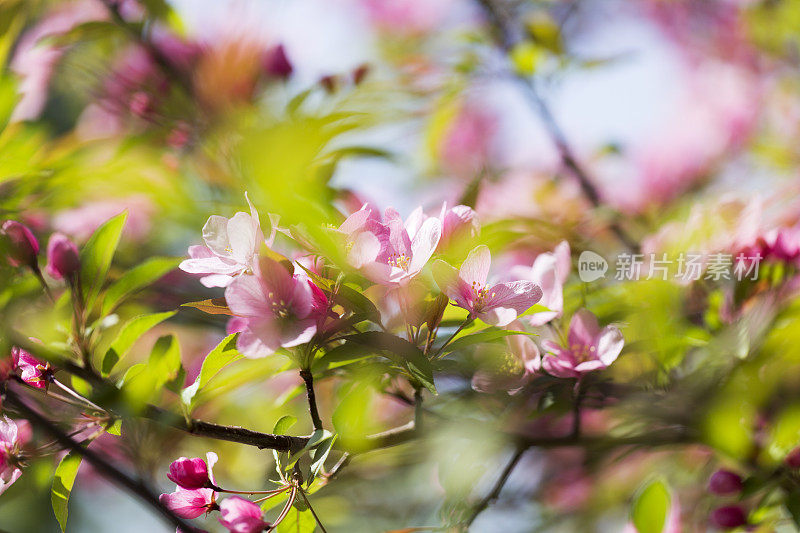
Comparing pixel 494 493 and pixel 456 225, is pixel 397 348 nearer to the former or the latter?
pixel 456 225

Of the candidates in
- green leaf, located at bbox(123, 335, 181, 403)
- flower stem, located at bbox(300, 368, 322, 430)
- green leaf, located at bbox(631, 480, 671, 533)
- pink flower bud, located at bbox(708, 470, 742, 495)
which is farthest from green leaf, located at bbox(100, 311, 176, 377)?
pink flower bud, located at bbox(708, 470, 742, 495)

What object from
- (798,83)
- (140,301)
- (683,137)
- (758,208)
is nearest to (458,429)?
(758,208)

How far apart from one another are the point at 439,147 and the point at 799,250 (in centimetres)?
76

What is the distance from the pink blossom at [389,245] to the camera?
1.28ft

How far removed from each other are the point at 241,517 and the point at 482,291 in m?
0.21

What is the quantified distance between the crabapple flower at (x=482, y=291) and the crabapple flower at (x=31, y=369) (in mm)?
278

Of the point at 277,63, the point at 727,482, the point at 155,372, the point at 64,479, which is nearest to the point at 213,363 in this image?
the point at 155,372

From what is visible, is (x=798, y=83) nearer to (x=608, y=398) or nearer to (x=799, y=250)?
(x=799, y=250)

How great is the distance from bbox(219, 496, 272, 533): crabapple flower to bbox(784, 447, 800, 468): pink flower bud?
450mm

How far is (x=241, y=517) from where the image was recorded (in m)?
0.42

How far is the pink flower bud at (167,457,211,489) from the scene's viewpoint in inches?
17.6

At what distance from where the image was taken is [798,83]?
1279mm

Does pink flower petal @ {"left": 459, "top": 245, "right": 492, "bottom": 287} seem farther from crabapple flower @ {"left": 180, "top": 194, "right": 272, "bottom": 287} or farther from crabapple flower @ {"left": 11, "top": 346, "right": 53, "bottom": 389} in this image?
crabapple flower @ {"left": 11, "top": 346, "right": 53, "bottom": 389}

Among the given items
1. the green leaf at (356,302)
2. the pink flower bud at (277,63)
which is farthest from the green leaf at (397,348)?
the pink flower bud at (277,63)
